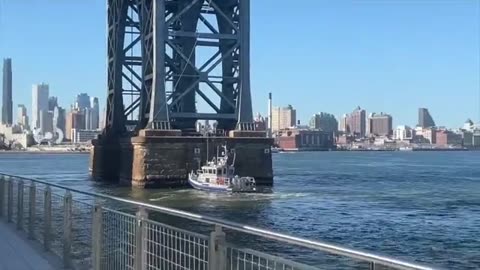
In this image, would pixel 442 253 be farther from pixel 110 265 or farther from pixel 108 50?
pixel 108 50

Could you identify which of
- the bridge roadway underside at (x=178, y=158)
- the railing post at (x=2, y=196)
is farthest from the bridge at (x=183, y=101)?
the railing post at (x=2, y=196)

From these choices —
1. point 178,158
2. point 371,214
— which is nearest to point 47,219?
point 371,214

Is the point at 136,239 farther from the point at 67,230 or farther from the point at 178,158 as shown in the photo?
the point at 178,158

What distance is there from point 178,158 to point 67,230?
181 ft

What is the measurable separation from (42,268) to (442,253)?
68.3ft

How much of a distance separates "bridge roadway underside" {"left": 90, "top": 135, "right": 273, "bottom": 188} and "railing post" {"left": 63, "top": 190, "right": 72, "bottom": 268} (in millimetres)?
52740

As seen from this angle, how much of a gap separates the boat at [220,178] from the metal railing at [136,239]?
4662 cm

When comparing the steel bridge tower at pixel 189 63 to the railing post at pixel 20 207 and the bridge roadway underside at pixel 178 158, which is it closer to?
the bridge roadway underside at pixel 178 158

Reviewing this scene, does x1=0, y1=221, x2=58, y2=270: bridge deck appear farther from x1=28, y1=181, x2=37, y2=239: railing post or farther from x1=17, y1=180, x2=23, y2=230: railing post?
x1=17, y1=180, x2=23, y2=230: railing post

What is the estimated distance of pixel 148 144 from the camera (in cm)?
6241

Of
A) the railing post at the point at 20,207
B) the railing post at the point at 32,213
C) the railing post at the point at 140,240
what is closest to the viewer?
the railing post at the point at 140,240

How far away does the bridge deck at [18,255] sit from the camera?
9.20 meters

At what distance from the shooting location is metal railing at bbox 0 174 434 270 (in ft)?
16.1

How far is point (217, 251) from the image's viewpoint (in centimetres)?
556
